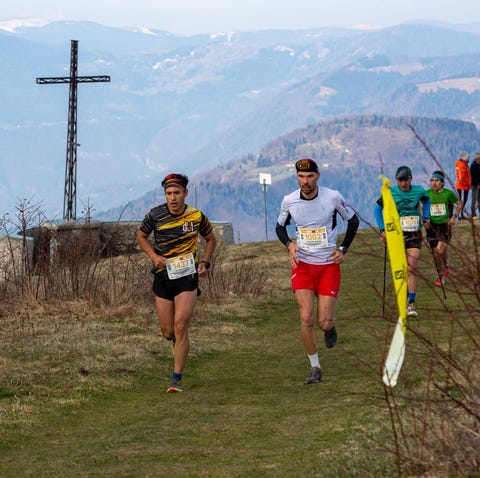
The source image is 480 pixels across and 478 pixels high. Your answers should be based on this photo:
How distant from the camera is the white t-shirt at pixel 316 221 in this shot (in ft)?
30.7

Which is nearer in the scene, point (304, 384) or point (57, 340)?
point (304, 384)

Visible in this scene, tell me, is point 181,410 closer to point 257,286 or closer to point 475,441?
point 475,441

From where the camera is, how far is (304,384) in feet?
31.1

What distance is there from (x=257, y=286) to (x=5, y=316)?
5.34 metres

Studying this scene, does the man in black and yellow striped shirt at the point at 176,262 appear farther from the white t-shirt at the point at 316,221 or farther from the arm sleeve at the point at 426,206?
the arm sleeve at the point at 426,206

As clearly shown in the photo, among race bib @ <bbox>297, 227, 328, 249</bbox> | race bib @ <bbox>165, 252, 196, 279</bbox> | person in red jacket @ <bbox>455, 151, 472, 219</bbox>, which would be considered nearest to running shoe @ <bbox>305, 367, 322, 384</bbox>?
race bib @ <bbox>297, 227, 328, 249</bbox>

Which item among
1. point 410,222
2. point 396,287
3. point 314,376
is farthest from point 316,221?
point 396,287

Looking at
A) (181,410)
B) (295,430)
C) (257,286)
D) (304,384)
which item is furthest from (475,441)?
(257,286)

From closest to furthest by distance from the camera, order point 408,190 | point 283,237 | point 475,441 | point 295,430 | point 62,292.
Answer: point 475,441
point 295,430
point 283,237
point 408,190
point 62,292

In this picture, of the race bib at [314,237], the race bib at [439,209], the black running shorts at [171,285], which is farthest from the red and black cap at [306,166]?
the race bib at [439,209]

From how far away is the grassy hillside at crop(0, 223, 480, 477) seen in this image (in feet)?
18.2

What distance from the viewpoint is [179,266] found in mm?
9180

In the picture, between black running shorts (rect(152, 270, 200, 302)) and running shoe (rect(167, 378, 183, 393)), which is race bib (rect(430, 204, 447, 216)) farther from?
running shoe (rect(167, 378, 183, 393))

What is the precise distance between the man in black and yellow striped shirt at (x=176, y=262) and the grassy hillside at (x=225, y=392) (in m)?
0.56
